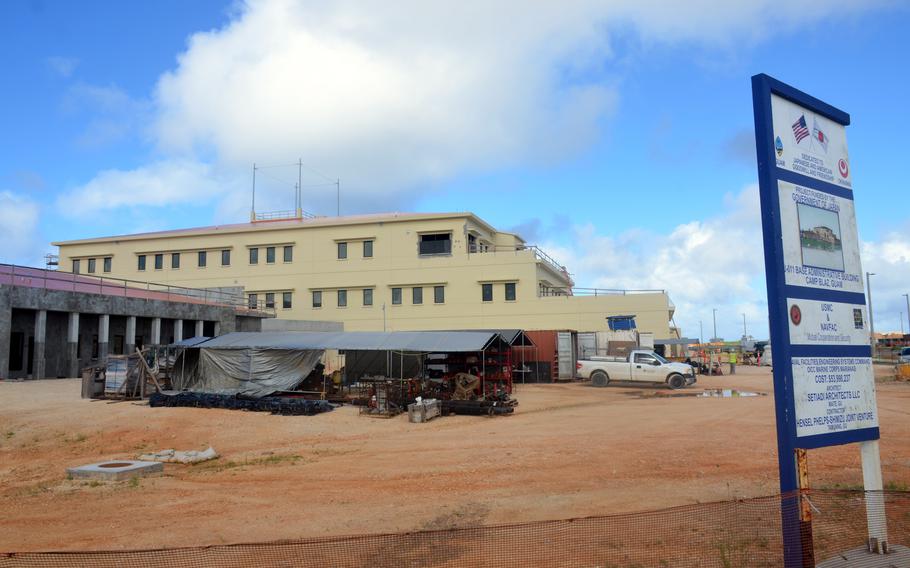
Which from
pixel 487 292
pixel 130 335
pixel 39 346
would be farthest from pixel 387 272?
pixel 39 346

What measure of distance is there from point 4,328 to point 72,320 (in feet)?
12.0

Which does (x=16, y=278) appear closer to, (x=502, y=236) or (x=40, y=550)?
(x=40, y=550)

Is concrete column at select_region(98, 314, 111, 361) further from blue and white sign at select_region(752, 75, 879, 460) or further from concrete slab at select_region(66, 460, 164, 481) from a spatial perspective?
blue and white sign at select_region(752, 75, 879, 460)

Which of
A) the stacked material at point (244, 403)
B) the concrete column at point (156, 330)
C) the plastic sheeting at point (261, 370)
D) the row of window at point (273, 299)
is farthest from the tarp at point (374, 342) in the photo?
the row of window at point (273, 299)

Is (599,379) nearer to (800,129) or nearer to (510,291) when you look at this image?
(510,291)

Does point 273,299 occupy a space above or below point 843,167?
above

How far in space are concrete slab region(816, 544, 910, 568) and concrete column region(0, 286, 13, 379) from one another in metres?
30.5

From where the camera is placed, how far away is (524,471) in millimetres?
11500

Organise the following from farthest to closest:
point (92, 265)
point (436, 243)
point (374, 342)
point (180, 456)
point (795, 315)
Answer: point (92, 265)
point (436, 243)
point (374, 342)
point (180, 456)
point (795, 315)

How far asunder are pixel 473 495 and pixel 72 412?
1520 cm

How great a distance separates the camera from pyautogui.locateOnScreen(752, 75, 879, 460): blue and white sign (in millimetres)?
6082

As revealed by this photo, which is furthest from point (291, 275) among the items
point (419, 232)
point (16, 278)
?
point (16, 278)

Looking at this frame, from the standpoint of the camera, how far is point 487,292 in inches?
1831

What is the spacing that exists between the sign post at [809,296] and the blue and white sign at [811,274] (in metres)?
0.01
